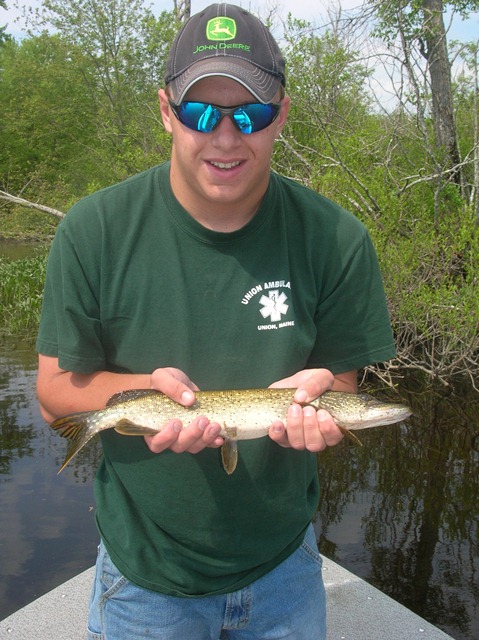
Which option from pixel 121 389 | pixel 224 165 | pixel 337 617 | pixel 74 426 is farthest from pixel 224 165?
pixel 337 617

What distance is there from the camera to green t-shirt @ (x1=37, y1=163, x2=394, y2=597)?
1.94 meters

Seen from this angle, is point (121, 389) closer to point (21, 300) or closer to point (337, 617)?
point (337, 617)

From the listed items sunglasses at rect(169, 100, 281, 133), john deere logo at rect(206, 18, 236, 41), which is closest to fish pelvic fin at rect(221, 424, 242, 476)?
sunglasses at rect(169, 100, 281, 133)

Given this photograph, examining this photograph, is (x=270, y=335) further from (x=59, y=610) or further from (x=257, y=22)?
(x=59, y=610)

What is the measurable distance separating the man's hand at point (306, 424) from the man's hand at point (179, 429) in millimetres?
230

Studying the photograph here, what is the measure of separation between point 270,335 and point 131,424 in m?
0.53

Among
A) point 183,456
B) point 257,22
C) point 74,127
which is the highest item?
point 74,127

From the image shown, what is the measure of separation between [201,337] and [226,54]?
2.94 feet

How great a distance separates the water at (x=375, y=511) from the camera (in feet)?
17.1

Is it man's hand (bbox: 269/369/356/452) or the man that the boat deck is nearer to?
the man

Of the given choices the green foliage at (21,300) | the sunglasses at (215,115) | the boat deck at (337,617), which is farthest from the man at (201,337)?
the green foliage at (21,300)

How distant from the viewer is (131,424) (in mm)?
1970

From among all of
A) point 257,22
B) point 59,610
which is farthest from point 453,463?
point 257,22

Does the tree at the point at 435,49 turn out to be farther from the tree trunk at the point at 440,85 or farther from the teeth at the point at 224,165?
the teeth at the point at 224,165
